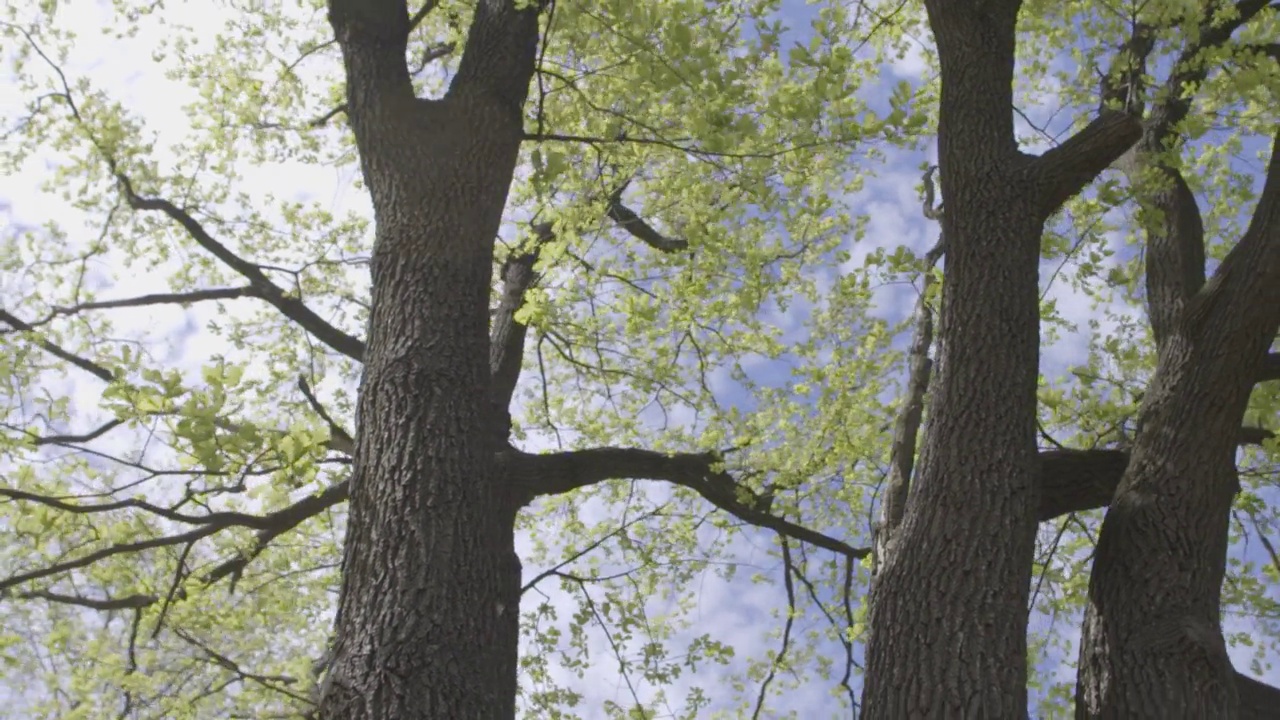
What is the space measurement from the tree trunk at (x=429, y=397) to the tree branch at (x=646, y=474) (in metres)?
0.21

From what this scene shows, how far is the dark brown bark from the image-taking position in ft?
11.2

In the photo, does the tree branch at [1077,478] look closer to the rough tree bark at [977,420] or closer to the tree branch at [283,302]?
the rough tree bark at [977,420]

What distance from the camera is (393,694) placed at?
2895 millimetres

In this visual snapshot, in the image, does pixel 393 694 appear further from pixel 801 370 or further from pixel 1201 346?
pixel 801 370

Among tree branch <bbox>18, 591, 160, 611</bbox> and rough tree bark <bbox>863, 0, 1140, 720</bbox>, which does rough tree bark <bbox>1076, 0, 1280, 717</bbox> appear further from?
tree branch <bbox>18, 591, 160, 611</bbox>

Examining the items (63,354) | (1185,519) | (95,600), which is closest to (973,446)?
(1185,519)

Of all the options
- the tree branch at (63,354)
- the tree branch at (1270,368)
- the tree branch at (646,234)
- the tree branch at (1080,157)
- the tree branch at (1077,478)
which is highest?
the tree branch at (646,234)

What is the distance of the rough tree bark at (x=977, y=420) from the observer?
3.20m

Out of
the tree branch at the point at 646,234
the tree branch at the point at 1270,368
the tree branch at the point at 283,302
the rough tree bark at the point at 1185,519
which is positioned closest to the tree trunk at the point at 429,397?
the tree branch at the point at 283,302

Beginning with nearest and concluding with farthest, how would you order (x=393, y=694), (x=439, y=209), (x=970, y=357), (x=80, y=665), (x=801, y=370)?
(x=393, y=694), (x=970, y=357), (x=439, y=209), (x=80, y=665), (x=801, y=370)

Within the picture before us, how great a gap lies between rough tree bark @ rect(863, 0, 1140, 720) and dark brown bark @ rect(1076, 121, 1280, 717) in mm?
472

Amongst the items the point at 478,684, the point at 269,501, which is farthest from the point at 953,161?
the point at 269,501

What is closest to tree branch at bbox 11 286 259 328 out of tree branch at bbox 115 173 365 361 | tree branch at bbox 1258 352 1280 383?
tree branch at bbox 115 173 365 361

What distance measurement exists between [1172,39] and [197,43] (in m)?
6.38
